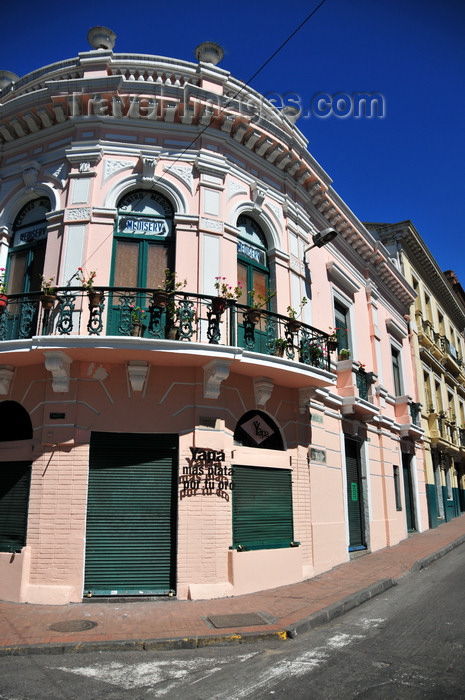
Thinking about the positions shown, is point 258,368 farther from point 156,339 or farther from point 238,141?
point 238,141

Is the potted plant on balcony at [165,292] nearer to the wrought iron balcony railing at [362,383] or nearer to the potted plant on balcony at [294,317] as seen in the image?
the potted plant on balcony at [294,317]

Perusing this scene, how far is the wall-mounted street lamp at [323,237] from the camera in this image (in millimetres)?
12718

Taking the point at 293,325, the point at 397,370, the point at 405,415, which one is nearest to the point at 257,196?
the point at 293,325

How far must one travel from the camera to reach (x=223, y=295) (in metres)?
10.2

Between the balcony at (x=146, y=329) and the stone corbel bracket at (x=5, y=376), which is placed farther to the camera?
the stone corbel bracket at (x=5, y=376)

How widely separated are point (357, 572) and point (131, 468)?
18.4 feet

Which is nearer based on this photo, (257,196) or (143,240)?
(143,240)

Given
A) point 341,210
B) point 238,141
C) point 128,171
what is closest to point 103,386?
point 128,171

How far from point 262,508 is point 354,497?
4.93 metres

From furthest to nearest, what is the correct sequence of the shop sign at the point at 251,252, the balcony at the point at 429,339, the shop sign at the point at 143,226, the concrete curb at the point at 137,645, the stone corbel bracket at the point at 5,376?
1. the balcony at the point at 429,339
2. the shop sign at the point at 251,252
3. the shop sign at the point at 143,226
4. the stone corbel bracket at the point at 5,376
5. the concrete curb at the point at 137,645

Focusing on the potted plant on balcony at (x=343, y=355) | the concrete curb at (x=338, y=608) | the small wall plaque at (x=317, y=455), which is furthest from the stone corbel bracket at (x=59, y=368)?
the potted plant on balcony at (x=343, y=355)

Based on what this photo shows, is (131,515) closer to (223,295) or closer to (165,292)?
(165,292)

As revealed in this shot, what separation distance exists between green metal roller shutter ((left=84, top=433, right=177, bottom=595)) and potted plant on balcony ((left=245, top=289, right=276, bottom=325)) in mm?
2657

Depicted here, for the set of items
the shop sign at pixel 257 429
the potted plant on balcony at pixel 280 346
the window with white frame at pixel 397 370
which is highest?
the window with white frame at pixel 397 370
